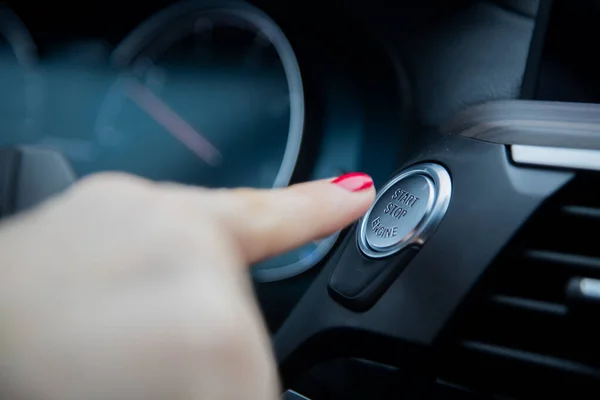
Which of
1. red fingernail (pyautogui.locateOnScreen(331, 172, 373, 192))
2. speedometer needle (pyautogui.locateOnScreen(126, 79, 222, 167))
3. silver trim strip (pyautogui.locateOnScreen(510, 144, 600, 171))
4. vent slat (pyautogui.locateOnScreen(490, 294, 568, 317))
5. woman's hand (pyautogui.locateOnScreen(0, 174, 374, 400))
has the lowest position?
woman's hand (pyautogui.locateOnScreen(0, 174, 374, 400))

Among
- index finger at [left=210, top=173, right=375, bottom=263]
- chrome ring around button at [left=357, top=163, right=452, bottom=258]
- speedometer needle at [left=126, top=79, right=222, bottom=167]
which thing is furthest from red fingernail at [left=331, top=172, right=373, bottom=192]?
speedometer needle at [left=126, top=79, right=222, bottom=167]

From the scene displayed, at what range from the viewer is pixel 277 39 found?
3.05 ft

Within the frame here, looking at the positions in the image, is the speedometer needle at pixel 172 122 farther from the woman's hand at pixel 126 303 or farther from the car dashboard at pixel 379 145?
the woman's hand at pixel 126 303

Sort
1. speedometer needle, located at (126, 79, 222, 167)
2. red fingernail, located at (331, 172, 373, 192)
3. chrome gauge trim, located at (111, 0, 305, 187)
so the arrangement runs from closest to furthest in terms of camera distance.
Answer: red fingernail, located at (331, 172, 373, 192)
chrome gauge trim, located at (111, 0, 305, 187)
speedometer needle, located at (126, 79, 222, 167)

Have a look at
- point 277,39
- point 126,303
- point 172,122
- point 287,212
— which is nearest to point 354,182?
point 287,212

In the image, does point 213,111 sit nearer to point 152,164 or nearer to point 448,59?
point 152,164

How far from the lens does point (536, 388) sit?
558mm

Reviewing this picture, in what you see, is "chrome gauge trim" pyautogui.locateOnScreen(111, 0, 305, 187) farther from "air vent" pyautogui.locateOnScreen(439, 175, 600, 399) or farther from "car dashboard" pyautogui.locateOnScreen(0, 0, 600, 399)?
"air vent" pyautogui.locateOnScreen(439, 175, 600, 399)

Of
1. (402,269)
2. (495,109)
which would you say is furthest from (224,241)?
(495,109)

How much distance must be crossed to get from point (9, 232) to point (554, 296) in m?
0.40

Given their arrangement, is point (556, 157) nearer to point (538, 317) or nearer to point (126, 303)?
point (538, 317)

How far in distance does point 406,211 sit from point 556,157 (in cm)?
13

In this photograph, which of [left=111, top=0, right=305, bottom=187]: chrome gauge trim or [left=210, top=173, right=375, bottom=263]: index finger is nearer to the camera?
[left=210, top=173, right=375, bottom=263]: index finger

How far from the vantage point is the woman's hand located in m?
0.28
